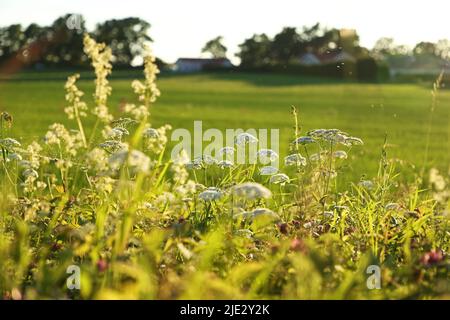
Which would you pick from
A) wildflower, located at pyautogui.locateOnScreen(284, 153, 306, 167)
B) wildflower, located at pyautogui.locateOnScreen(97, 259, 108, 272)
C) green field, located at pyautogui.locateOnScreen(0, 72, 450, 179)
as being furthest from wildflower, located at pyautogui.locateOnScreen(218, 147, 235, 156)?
green field, located at pyautogui.locateOnScreen(0, 72, 450, 179)

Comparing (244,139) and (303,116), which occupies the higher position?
(244,139)

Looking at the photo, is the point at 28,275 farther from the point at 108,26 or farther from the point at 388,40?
the point at 108,26

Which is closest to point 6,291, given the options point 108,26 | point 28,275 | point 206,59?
point 28,275

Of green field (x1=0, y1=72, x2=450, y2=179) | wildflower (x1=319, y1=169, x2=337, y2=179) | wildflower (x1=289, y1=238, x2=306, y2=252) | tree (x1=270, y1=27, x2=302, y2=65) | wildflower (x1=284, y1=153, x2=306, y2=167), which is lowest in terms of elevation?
green field (x1=0, y1=72, x2=450, y2=179)

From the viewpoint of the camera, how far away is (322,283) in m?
3.77

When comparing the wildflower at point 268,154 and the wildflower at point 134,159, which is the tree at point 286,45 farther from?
the wildflower at point 134,159

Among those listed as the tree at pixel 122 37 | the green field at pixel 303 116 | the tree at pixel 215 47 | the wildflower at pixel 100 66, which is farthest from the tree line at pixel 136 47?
the wildflower at pixel 100 66

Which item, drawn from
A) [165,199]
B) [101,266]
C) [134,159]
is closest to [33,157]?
[165,199]

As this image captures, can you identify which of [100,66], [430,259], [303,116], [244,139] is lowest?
[303,116]

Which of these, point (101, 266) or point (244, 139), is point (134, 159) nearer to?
point (101, 266)

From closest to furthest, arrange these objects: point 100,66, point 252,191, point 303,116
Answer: point 252,191 → point 100,66 → point 303,116

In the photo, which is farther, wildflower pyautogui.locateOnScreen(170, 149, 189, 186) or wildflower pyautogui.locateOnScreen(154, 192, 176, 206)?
wildflower pyautogui.locateOnScreen(154, 192, 176, 206)

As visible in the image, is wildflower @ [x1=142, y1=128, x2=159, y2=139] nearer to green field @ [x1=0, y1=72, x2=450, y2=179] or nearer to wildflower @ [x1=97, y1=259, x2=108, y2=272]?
wildflower @ [x1=97, y1=259, x2=108, y2=272]

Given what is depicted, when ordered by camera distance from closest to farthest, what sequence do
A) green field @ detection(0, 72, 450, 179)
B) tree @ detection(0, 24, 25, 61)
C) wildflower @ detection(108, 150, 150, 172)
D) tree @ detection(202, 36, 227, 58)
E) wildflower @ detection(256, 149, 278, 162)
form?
wildflower @ detection(108, 150, 150, 172) < wildflower @ detection(256, 149, 278, 162) < green field @ detection(0, 72, 450, 179) < tree @ detection(0, 24, 25, 61) < tree @ detection(202, 36, 227, 58)
